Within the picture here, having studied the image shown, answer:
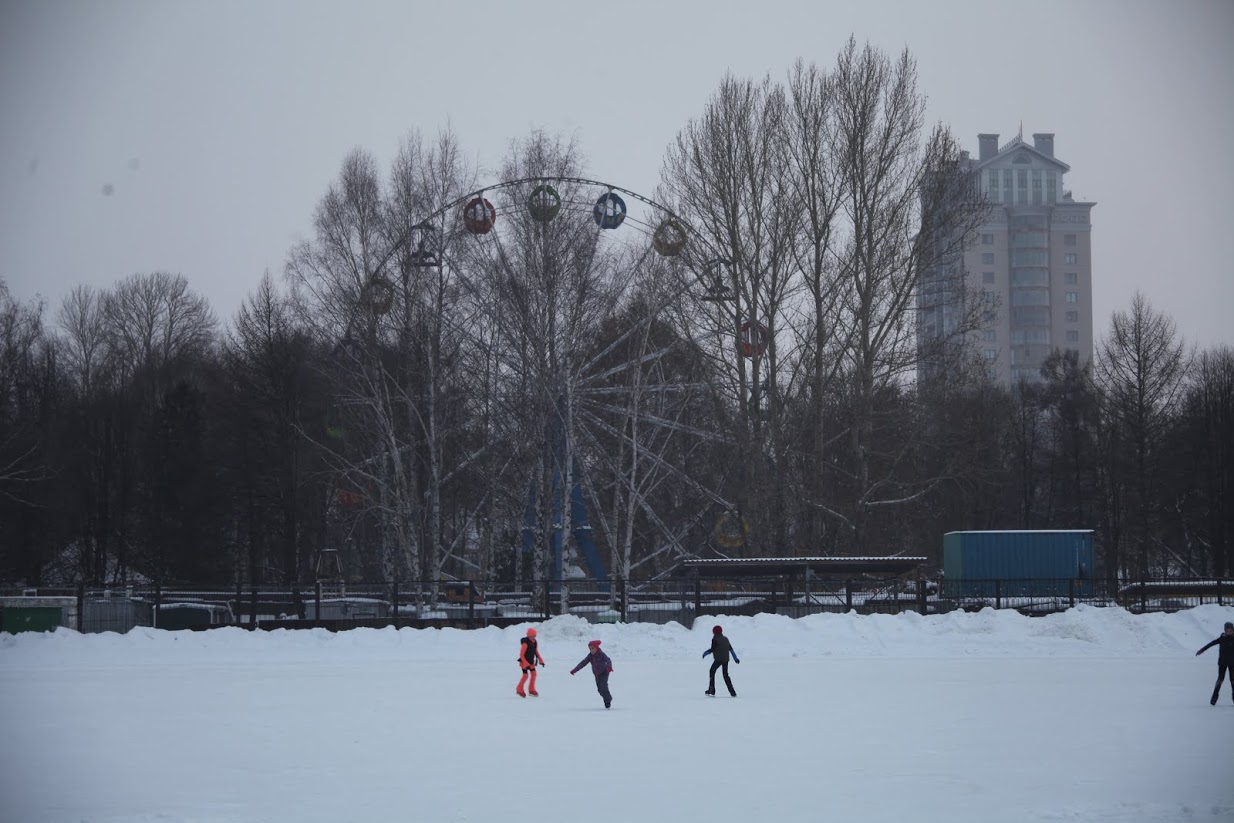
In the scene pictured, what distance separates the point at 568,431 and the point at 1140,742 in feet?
82.2

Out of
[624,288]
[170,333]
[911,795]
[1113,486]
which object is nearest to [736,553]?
A: [624,288]

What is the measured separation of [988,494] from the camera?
68625 mm

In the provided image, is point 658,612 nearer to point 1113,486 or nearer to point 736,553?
point 736,553

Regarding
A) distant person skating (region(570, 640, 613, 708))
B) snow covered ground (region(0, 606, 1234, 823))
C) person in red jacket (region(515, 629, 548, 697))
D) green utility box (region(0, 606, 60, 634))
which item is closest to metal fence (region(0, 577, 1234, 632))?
green utility box (region(0, 606, 60, 634))

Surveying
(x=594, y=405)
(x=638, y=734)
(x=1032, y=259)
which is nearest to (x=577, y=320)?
(x=594, y=405)

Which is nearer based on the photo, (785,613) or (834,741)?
(834,741)

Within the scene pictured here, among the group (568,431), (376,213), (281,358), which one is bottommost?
(568,431)

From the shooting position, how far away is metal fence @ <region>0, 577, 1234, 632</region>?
35.6 meters

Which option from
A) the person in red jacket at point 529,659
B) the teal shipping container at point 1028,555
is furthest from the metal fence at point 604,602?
the person in red jacket at point 529,659

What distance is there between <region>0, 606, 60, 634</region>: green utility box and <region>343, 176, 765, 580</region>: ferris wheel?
44.7 feet

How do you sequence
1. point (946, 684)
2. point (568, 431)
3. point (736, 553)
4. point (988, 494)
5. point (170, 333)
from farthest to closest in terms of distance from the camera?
point (170, 333) < point (988, 494) < point (736, 553) < point (568, 431) < point (946, 684)

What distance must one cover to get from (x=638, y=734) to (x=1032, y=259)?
13946cm

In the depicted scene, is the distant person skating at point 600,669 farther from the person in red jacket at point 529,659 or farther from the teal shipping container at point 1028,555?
the teal shipping container at point 1028,555

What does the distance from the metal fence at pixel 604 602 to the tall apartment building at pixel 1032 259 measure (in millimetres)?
110386
